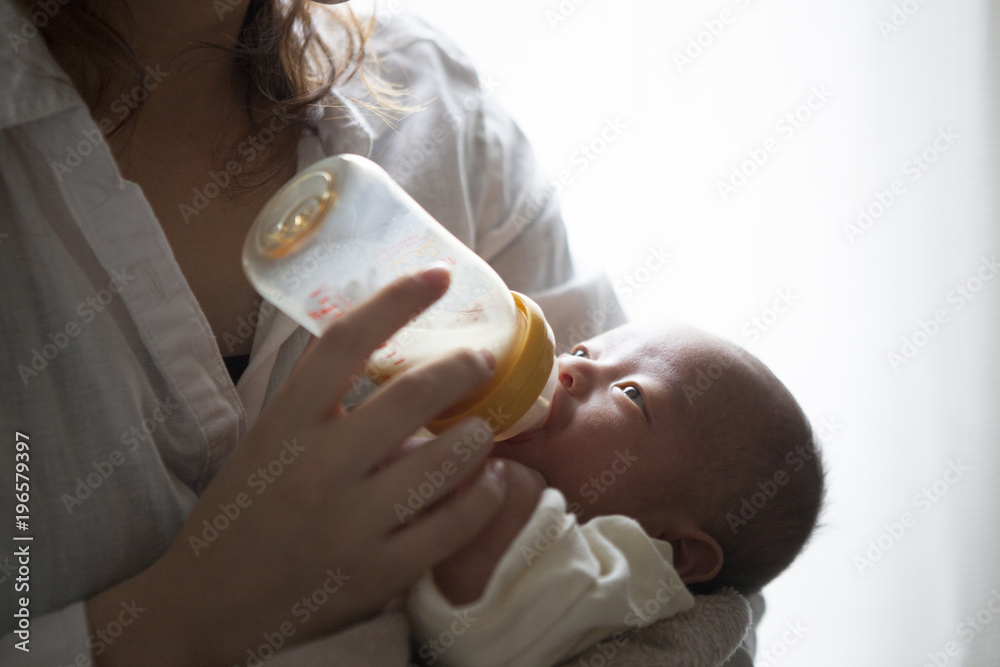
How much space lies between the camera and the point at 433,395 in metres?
0.71

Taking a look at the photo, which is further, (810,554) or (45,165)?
(810,554)

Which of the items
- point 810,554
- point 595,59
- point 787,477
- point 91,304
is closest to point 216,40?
point 91,304

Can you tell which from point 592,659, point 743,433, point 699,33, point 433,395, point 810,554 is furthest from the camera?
point 810,554

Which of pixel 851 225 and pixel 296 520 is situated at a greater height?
pixel 851 225

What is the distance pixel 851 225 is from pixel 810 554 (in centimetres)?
75

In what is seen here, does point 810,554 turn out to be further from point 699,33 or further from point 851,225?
point 699,33

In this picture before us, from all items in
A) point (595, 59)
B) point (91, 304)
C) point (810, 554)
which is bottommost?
point (810, 554)
